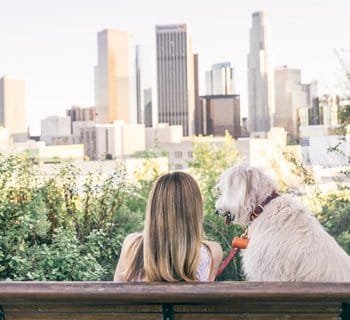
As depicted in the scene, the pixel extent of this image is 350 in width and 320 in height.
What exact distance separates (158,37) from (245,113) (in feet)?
65.1

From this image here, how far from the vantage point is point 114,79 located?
2950 inches

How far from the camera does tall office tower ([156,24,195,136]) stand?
74.5 meters

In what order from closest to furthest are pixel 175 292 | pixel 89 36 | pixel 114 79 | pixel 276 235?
pixel 175 292, pixel 276 235, pixel 89 36, pixel 114 79

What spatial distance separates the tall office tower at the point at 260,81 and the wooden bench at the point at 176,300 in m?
A: 57.9

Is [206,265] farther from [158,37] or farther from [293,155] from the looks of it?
[158,37]

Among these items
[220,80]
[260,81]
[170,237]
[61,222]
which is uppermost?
[220,80]

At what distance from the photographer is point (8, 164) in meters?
4.75

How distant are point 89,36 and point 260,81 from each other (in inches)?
643

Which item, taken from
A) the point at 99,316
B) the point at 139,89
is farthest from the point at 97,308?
the point at 139,89

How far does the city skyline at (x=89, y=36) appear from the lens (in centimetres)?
4450

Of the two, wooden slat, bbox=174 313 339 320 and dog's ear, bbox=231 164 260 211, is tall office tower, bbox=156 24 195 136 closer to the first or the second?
dog's ear, bbox=231 164 260 211

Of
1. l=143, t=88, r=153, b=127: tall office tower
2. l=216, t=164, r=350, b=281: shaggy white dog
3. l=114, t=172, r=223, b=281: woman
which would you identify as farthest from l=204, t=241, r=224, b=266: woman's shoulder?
l=143, t=88, r=153, b=127: tall office tower

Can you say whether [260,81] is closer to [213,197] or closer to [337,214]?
[337,214]

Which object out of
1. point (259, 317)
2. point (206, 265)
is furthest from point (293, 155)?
point (259, 317)
